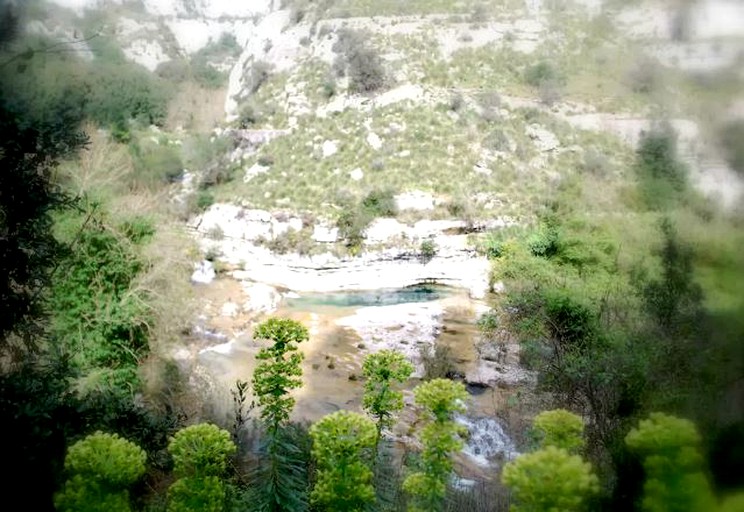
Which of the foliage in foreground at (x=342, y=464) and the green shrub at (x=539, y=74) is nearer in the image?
the foliage in foreground at (x=342, y=464)

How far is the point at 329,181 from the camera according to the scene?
21094mm

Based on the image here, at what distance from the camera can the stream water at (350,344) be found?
7.84 meters

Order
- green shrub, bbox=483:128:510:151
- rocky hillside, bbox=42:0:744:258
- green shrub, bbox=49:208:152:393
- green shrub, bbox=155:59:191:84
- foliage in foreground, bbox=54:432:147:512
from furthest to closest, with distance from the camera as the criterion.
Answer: green shrub, bbox=155:59:191:84
green shrub, bbox=483:128:510:151
rocky hillside, bbox=42:0:744:258
green shrub, bbox=49:208:152:393
foliage in foreground, bbox=54:432:147:512

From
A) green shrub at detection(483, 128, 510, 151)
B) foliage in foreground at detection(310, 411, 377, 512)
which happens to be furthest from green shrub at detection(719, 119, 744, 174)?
green shrub at detection(483, 128, 510, 151)

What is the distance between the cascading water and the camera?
6.63m

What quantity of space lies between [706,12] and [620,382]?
3842 mm

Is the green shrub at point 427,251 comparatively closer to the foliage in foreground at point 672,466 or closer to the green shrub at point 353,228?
the green shrub at point 353,228

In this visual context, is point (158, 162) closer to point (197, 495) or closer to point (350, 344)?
point (350, 344)

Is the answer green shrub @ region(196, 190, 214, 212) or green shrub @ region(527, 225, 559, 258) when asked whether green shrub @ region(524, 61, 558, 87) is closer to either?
green shrub @ region(527, 225, 559, 258)

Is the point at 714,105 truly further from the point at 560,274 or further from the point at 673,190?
the point at 560,274

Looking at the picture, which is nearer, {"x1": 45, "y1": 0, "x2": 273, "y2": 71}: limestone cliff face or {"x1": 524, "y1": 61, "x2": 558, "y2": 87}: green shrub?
{"x1": 524, "y1": 61, "x2": 558, "y2": 87}: green shrub

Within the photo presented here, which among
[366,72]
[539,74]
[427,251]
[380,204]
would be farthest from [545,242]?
[366,72]

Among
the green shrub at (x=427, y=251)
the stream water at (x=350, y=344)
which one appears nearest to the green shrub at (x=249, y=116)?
the stream water at (x=350, y=344)

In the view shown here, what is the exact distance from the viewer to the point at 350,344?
1191 centimetres
